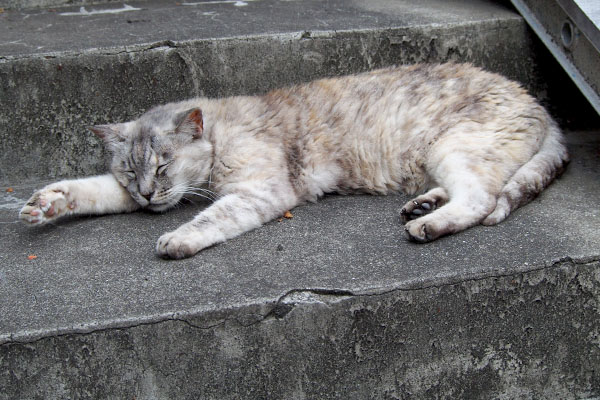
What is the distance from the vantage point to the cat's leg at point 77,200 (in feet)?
10.1

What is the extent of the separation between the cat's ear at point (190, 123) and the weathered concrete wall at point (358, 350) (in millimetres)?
1248

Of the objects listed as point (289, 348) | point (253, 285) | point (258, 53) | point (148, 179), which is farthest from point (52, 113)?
point (289, 348)

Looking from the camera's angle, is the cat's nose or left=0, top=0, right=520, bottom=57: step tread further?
left=0, top=0, right=520, bottom=57: step tread

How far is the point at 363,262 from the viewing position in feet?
8.58

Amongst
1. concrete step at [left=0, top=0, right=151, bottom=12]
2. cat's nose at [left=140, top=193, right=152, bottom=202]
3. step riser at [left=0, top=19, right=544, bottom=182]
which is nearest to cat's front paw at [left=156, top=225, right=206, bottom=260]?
cat's nose at [left=140, top=193, right=152, bottom=202]

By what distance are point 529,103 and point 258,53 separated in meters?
1.61

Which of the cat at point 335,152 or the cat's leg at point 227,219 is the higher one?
the cat at point 335,152

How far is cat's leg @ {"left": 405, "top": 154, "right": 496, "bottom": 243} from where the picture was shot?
109 inches

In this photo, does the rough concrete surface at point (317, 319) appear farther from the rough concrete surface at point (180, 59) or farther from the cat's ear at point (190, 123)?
the rough concrete surface at point (180, 59)

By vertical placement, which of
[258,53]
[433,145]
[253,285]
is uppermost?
[258,53]

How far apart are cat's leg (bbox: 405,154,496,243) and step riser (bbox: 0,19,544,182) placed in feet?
3.70

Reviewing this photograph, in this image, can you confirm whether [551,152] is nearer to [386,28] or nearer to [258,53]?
[386,28]

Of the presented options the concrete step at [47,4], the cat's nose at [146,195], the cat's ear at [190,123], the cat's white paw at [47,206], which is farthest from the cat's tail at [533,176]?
the concrete step at [47,4]

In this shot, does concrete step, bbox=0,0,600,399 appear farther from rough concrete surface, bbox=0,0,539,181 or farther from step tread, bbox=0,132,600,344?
rough concrete surface, bbox=0,0,539,181
